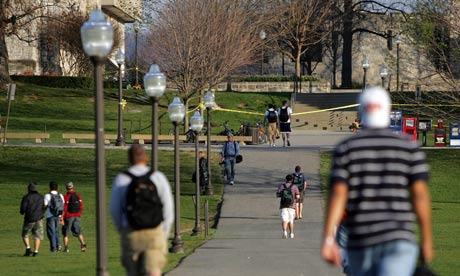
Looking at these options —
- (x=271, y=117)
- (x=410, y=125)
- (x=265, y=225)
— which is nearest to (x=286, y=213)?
(x=265, y=225)

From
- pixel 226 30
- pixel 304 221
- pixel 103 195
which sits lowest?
pixel 304 221

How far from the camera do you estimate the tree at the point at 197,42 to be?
5703cm

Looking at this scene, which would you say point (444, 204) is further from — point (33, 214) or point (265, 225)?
point (33, 214)

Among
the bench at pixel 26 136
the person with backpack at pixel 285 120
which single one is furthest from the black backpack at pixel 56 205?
the bench at pixel 26 136

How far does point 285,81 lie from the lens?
75812 mm

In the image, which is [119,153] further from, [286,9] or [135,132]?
[286,9]

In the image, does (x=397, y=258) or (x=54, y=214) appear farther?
(x=54, y=214)

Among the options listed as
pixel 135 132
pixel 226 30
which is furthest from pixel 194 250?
pixel 226 30

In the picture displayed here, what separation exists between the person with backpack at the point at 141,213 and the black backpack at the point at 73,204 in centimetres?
1330

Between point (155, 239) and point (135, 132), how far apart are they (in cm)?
4284

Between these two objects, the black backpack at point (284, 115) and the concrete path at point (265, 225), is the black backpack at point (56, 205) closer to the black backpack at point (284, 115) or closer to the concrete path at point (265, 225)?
the concrete path at point (265, 225)

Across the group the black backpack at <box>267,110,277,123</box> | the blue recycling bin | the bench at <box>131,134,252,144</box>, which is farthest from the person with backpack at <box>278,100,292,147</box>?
the blue recycling bin

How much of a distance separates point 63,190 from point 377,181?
28.5 metres

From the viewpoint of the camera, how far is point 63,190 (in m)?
35.3
